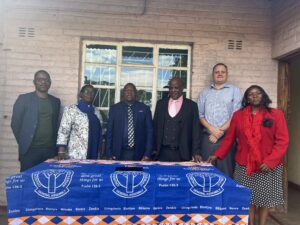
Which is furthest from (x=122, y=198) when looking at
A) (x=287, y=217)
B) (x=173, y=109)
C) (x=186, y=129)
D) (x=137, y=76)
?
(x=287, y=217)

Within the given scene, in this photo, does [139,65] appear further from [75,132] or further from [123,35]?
[75,132]

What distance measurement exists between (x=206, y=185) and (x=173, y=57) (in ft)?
8.76

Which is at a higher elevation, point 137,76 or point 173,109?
point 137,76

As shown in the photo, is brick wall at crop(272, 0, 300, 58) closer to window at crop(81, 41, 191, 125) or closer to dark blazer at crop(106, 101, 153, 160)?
window at crop(81, 41, 191, 125)

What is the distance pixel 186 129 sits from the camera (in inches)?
147

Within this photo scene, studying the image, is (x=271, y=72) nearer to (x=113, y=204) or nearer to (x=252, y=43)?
(x=252, y=43)

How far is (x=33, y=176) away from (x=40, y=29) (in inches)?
108

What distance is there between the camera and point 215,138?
12.9ft

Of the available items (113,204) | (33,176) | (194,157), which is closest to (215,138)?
(194,157)

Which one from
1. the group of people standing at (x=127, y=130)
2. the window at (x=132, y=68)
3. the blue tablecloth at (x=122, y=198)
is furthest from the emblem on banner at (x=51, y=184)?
the window at (x=132, y=68)

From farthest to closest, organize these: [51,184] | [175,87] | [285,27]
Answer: [285,27] → [175,87] → [51,184]

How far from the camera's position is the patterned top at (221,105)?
4.02 meters

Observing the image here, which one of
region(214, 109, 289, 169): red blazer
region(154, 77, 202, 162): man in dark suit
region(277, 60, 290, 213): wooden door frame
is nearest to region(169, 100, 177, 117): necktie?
region(154, 77, 202, 162): man in dark suit

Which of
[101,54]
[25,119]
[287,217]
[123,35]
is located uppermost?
[123,35]
